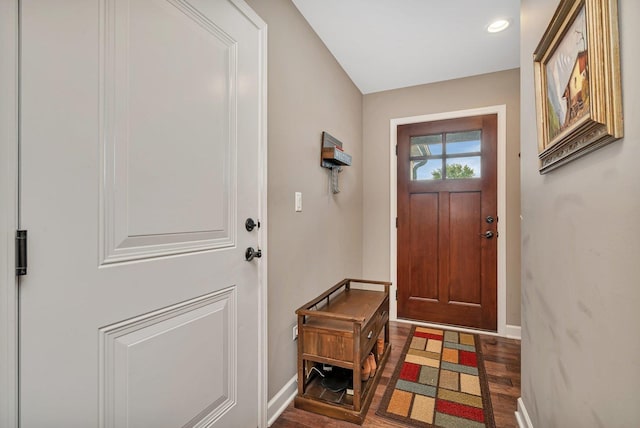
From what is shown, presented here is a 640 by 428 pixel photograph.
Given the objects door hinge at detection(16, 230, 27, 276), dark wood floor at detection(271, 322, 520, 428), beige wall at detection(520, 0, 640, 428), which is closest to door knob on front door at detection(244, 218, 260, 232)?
door hinge at detection(16, 230, 27, 276)

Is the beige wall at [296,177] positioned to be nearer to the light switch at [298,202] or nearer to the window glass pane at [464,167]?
the light switch at [298,202]

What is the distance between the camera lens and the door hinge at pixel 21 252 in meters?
0.67

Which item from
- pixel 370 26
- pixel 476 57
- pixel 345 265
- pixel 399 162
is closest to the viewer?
pixel 370 26

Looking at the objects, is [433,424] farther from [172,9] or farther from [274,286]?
[172,9]

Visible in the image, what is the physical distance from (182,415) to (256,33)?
65.6 inches

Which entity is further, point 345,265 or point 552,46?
point 345,265

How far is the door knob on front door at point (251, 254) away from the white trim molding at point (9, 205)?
2.65 ft

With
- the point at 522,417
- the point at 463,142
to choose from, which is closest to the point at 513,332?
the point at 522,417

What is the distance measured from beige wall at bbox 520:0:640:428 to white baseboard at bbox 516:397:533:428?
0.08 meters

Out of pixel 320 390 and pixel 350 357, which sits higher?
pixel 350 357

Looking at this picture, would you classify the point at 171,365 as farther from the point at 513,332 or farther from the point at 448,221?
the point at 513,332

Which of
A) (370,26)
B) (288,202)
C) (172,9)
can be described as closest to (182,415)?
(288,202)

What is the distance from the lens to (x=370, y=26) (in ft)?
6.78

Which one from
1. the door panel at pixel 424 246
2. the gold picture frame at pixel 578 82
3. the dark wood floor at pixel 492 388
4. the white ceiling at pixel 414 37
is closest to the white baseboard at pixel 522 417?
the dark wood floor at pixel 492 388
